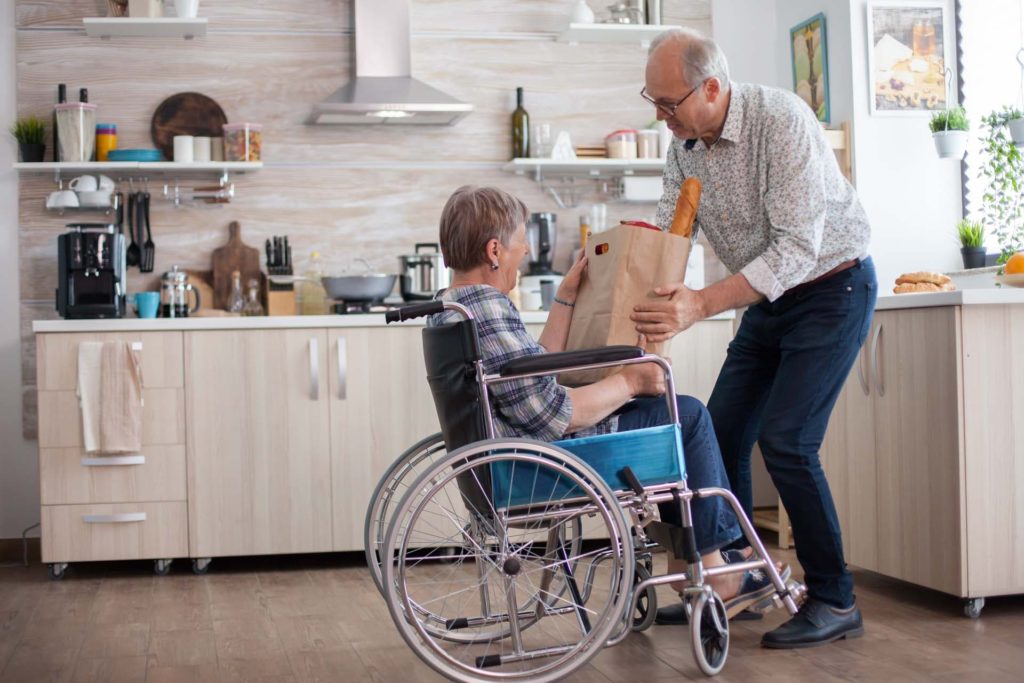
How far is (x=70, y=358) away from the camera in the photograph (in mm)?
3812

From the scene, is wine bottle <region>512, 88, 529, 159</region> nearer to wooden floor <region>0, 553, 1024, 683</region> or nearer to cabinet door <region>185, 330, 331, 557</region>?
cabinet door <region>185, 330, 331, 557</region>

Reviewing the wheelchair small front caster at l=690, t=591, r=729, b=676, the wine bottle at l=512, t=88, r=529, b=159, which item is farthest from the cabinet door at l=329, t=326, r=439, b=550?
the wheelchair small front caster at l=690, t=591, r=729, b=676

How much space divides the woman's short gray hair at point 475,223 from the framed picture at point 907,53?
98.5 inches

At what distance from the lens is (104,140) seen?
14.2ft

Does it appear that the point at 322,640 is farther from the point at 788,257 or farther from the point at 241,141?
the point at 241,141

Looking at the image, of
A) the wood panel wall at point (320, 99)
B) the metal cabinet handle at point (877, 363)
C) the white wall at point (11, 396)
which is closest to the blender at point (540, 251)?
the wood panel wall at point (320, 99)

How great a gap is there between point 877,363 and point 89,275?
8.47ft

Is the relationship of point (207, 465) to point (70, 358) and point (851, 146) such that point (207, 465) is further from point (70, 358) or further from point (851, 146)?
point (851, 146)

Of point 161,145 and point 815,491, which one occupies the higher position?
point 161,145

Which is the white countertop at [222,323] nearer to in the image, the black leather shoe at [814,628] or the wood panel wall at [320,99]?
the wood panel wall at [320,99]

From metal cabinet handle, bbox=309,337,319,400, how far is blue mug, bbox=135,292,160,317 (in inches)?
24.4

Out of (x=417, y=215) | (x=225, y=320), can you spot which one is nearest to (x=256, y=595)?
(x=225, y=320)

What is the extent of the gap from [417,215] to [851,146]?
1665 millimetres

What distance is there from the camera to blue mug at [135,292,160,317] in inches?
161
